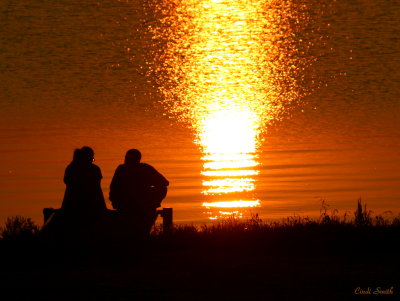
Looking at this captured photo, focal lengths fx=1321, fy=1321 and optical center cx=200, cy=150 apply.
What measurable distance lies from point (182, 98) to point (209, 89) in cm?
396

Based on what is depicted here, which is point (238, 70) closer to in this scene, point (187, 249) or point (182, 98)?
point (182, 98)

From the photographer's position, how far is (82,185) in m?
15.8

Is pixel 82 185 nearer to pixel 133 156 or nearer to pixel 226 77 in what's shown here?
pixel 133 156

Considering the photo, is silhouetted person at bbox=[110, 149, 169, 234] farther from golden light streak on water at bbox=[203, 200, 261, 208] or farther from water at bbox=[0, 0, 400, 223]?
golden light streak on water at bbox=[203, 200, 261, 208]

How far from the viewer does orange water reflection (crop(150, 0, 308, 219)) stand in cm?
2994

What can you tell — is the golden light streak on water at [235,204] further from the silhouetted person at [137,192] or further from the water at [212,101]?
the silhouetted person at [137,192]

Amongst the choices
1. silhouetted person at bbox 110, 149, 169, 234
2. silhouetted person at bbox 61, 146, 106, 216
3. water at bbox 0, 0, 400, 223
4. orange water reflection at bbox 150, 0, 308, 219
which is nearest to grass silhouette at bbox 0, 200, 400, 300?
silhouetted person at bbox 110, 149, 169, 234

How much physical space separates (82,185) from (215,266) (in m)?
2.33

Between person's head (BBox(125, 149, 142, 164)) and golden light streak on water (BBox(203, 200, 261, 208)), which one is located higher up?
golden light streak on water (BBox(203, 200, 261, 208))

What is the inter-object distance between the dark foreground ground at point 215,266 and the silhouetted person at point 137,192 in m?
0.34

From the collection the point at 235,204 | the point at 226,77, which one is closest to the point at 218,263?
the point at 235,204

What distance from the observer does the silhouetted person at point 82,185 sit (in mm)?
15750

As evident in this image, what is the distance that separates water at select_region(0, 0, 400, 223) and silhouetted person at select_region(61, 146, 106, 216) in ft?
24.2

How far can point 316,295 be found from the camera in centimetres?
1239
